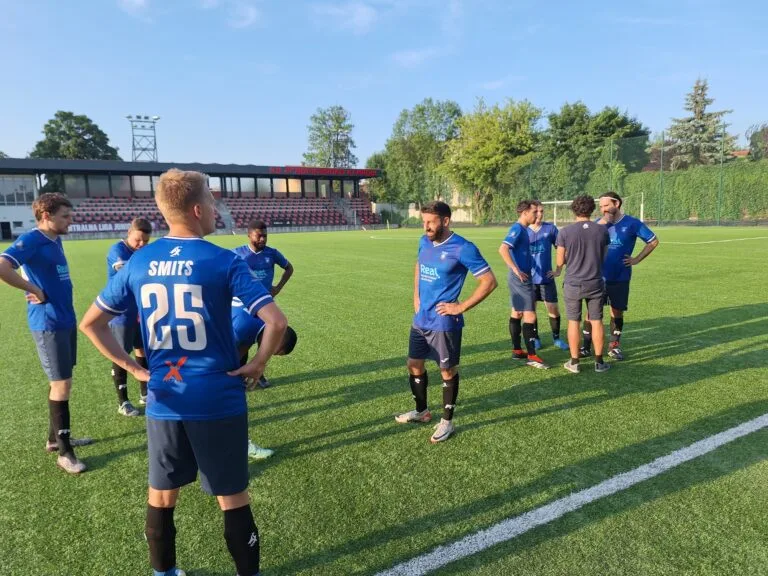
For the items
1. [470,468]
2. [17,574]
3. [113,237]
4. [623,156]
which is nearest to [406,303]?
[470,468]

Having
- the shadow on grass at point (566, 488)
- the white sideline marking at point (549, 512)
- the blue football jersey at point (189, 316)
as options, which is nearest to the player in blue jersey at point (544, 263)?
the shadow on grass at point (566, 488)

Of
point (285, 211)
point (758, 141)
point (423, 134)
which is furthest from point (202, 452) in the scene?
point (423, 134)

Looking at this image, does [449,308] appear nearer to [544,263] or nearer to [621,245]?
[544,263]

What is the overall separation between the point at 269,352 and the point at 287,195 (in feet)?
206

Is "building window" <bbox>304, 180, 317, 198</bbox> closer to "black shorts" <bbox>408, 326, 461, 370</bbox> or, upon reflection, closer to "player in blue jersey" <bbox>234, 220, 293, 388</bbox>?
"player in blue jersey" <bbox>234, 220, 293, 388</bbox>

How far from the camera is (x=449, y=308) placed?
392cm

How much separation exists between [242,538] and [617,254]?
18.8 ft

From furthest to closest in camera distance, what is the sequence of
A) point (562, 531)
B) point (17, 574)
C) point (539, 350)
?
1. point (539, 350)
2. point (562, 531)
3. point (17, 574)

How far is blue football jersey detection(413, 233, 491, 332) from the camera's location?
12.8ft

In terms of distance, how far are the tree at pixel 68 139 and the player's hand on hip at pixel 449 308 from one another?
83.7m

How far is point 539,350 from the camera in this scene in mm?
6777

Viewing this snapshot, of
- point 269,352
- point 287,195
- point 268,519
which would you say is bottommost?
point 268,519

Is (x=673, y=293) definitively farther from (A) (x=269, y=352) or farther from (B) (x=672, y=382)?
(A) (x=269, y=352)

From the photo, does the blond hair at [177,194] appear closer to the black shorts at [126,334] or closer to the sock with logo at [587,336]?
the black shorts at [126,334]
